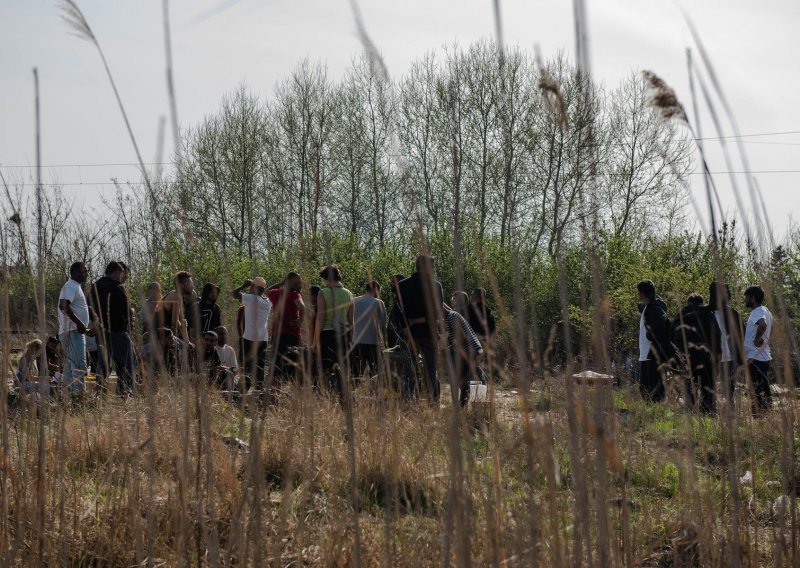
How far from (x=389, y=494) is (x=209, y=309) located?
6259 mm

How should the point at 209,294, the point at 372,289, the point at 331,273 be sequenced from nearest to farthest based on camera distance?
the point at 331,273
the point at 372,289
the point at 209,294

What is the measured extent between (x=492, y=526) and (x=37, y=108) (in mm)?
1491

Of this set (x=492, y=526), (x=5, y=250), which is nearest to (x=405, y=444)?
(x=5, y=250)

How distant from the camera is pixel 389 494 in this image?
1.90m

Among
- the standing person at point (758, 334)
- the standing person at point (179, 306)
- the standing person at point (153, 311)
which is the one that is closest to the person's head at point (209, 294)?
the standing person at point (758, 334)

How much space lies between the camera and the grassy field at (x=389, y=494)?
190 cm

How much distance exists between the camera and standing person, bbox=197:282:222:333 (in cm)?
753

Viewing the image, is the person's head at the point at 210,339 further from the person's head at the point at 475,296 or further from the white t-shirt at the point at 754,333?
the white t-shirt at the point at 754,333

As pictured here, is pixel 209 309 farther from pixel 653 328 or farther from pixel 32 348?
pixel 32 348

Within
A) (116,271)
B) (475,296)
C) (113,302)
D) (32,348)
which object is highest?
(116,271)

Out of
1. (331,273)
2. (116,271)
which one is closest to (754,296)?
(116,271)

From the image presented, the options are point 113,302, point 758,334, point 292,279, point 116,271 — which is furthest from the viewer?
point 758,334

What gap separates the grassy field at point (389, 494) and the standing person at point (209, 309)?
8.77ft

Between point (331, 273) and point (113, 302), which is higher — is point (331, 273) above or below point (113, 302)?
below
